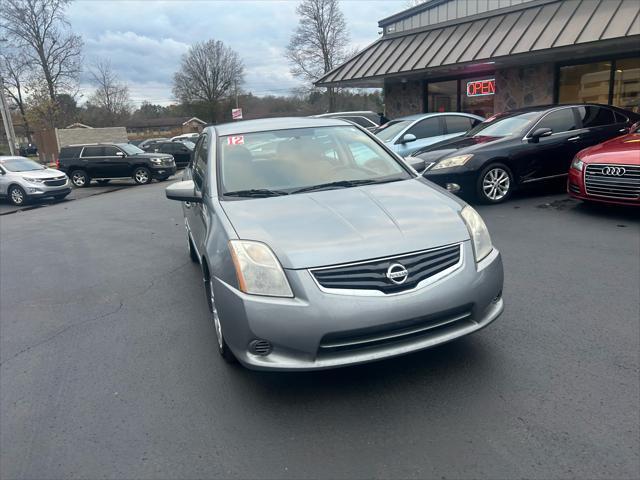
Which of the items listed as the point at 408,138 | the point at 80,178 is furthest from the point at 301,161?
the point at 80,178

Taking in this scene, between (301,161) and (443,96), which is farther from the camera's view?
(443,96)

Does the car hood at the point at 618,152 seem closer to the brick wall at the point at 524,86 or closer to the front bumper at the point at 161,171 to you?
the brick wall at the point at 524,86

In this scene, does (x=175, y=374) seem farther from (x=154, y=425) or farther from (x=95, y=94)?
(x=95, y=94)

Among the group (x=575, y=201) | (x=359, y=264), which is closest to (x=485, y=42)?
(x=575, y=201)

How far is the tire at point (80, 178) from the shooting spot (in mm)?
20516

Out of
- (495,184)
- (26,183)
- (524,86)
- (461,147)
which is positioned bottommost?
(495,184)

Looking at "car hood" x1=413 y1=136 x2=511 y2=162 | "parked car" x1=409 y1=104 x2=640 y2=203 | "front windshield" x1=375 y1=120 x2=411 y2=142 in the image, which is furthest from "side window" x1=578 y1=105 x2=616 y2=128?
"front windshield" x1=375 y1=120 x2=411 y2=142

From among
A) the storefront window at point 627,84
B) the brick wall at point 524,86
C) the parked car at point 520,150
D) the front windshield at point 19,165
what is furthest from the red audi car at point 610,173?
the front windshield at point 19,165

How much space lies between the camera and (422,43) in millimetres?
15977

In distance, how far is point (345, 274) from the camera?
2.75m

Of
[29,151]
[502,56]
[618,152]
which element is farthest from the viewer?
[29,151]

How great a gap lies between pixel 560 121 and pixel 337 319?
7.80 meters

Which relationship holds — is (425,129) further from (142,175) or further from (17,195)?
(142,175)

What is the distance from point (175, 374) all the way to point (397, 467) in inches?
70.1
